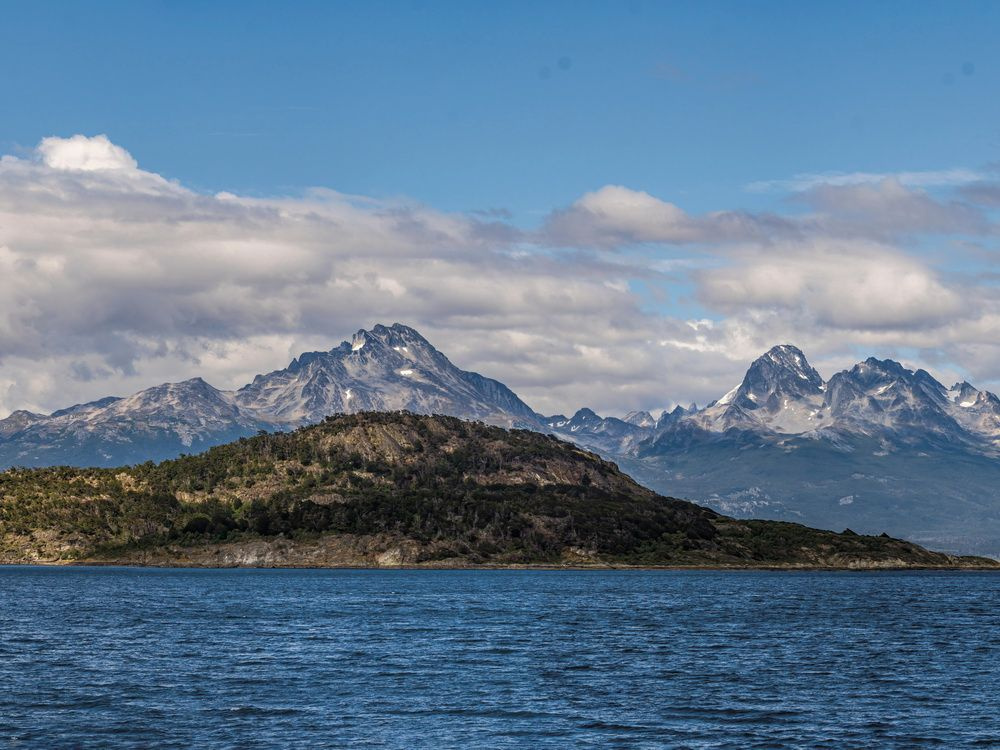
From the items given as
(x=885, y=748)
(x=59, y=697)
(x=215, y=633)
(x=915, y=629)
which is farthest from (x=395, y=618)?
(x=885, y=748)

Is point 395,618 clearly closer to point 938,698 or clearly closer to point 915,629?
point 915,629

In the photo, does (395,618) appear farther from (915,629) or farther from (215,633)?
(915,629)

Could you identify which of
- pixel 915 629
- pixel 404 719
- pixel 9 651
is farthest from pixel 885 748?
pixel 915 629

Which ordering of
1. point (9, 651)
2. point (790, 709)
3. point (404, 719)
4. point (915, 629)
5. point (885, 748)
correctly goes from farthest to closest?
point (915, 629) → point (9, 651) → point (790, 709) → point (404, 719) → point (885, 748)

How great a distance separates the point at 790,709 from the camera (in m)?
101

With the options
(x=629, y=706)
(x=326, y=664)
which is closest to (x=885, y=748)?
(x=629, y=706)

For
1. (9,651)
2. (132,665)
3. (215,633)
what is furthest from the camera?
(215,633)

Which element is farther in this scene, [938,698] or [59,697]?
[938,698]

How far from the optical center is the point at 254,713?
95500 mm

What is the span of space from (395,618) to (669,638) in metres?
47.3

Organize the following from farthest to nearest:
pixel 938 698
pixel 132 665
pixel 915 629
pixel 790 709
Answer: pixel 915 629 → pixel 132 665 → pixel 938 698 → pixel 790 709

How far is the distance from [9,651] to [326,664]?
36390mm

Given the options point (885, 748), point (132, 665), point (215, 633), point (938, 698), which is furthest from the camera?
point (215, 633)

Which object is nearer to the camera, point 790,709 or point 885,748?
point 885,748
